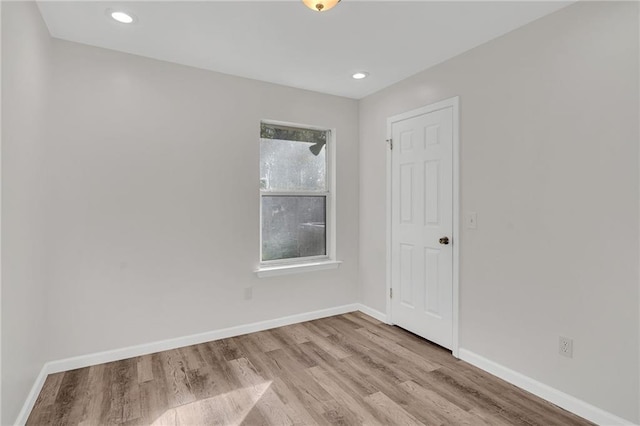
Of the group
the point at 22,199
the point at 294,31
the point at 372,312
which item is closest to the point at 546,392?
the point at 372,312

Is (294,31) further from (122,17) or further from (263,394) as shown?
(263,394)

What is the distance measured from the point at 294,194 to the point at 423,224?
54.7 inches

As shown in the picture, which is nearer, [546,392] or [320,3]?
[320,3]

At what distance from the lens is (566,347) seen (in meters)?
2.14

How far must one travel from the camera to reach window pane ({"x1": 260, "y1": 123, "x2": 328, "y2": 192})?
3.55m

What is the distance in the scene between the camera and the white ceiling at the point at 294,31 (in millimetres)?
2146

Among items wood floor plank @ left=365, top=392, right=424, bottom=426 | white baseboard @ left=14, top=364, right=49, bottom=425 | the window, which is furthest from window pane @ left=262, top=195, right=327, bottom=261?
white baseboard @ left=14, top=364, right=49, bottom=425

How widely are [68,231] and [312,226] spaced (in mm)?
2239

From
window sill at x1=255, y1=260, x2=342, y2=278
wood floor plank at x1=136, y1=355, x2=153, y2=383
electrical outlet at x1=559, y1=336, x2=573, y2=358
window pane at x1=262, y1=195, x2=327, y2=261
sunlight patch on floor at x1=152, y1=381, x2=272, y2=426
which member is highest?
window pane at x1=262, y1=195, x2=327, y2=261

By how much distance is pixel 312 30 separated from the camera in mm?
2428

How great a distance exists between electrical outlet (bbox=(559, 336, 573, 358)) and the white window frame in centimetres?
219

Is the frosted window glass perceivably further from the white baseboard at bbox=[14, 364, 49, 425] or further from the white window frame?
the white baseboard at bbox=[14, 364, 49, 425]

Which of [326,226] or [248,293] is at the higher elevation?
[326,226]

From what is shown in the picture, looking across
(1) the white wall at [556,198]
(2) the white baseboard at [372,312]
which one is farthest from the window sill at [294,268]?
(1) the white wall at [556,198]
